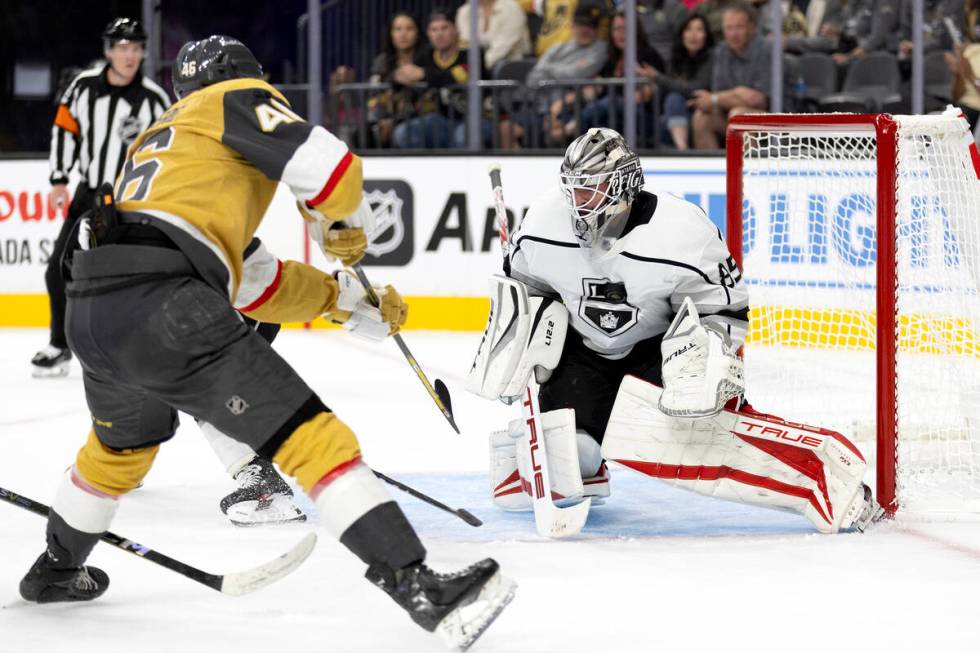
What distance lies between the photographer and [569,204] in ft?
9.68

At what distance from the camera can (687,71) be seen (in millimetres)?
6746

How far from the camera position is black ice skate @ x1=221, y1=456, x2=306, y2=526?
3023 mm

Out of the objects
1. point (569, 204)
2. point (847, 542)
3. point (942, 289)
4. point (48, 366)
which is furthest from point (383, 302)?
point (48, 366)

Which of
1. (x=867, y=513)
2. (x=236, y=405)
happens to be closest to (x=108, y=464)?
(x=236, y=405)

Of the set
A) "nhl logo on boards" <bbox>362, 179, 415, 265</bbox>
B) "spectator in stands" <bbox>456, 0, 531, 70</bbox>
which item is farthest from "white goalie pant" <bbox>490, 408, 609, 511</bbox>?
"spectator in stands" <bbox>456, 0, 531, 70</bbox>

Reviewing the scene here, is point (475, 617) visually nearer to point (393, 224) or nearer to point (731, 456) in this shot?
point (731, 456)

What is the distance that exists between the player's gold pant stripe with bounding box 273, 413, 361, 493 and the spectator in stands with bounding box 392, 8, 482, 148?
4892mm

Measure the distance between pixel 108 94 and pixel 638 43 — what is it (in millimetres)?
2582

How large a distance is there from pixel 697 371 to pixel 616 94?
405 cm

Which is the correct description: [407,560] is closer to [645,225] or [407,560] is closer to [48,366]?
[645,225]

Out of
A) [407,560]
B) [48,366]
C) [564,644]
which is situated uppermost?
[407,560]

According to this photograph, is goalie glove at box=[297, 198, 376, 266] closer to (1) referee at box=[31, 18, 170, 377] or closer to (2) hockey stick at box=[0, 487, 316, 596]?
(2) hockey stick at box=[0, 487, 316, 596]

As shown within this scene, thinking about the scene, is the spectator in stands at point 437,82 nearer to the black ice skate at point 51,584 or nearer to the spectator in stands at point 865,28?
the spectator in stands at point 865,28

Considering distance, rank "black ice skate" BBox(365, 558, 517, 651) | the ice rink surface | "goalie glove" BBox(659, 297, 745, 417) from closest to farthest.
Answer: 1. "black ice skate" BBox(365, 558, 517, 651)
2. the ice rink surface
3. "goalie glove" BBox(659, 297, 745, 417)
